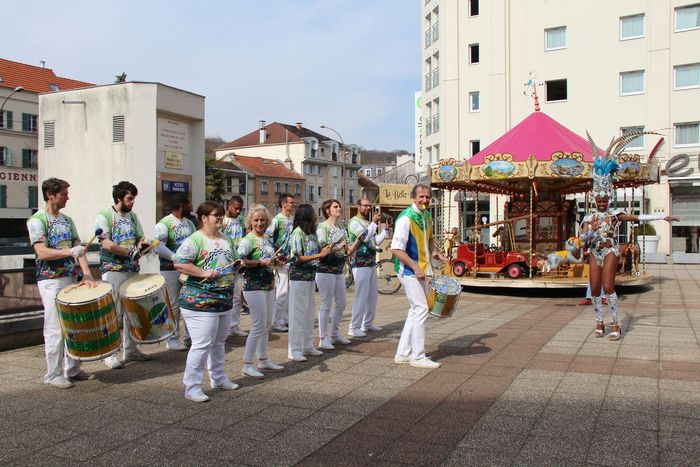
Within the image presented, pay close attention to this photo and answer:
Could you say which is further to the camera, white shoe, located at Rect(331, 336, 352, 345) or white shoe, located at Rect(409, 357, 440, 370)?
white shoe, located at Rect(331, 336, 352, 345)

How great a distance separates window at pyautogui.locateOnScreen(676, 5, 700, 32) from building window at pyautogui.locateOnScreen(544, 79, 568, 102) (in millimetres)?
5992

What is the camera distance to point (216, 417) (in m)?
4.86

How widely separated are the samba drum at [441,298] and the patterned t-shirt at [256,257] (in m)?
1.77

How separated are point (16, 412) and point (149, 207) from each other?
8.78 meters

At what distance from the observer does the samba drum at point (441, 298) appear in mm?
6652

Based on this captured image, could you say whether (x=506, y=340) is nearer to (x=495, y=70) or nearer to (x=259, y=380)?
(x=259, y=380)

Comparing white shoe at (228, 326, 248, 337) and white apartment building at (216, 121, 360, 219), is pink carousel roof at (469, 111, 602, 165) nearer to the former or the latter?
white shoe at (228, 326, 248, 337)

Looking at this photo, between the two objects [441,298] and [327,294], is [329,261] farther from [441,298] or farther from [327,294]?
[441,298]

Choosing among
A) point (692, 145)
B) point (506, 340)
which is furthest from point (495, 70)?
point (506, 340)

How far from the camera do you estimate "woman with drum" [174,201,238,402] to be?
5238 millimetres

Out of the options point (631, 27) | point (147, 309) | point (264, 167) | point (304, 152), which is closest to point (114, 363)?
point (147, 309)

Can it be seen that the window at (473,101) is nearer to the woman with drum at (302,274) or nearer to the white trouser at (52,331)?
the woman with drum at (302,274)

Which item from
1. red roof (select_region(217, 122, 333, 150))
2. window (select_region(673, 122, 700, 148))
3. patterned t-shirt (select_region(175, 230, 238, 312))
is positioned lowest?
patterned t-shirt (select_region(175, 230, 238, 312))

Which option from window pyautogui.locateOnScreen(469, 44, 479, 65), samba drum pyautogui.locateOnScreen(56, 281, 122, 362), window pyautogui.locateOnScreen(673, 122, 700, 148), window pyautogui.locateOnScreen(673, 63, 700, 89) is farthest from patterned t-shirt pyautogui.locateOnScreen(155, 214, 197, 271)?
window pyautogui.locateOnScreen(469, 44, 479, 65)
